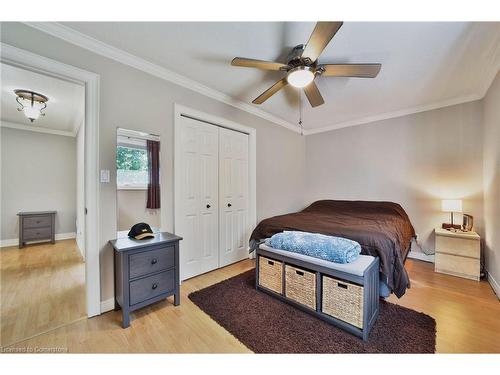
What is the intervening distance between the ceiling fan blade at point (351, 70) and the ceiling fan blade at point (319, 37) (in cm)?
24

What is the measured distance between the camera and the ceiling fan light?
1774mm

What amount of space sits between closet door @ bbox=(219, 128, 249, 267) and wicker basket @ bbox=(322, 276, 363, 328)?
1.60 metres

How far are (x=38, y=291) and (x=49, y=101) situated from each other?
269 cm

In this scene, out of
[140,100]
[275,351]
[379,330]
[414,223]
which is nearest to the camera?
[275,351]

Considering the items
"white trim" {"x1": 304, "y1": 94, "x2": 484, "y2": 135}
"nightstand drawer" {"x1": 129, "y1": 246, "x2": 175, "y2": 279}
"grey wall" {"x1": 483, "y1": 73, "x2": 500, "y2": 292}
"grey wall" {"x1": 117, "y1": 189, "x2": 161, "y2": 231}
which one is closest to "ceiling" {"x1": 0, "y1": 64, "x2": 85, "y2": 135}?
"grey wall" {"x1": 117, "y1": 189, "x2": 161, "y2": 231}

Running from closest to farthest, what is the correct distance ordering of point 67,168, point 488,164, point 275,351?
point 275,351, point 488,164, point 67,168

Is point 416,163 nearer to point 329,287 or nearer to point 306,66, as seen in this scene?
point 306,66

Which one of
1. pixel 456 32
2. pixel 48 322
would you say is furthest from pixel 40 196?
pixel 456 32

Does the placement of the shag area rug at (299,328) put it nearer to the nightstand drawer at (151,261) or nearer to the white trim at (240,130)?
the nightstand drawer at (151,261)

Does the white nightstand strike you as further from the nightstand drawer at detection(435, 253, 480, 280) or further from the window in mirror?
the window in mirror

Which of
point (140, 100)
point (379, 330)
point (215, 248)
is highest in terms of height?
point (140, 100)

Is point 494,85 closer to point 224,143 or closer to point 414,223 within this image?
point 414,223

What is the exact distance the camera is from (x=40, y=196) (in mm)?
4301

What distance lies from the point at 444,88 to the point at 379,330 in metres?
2.99
